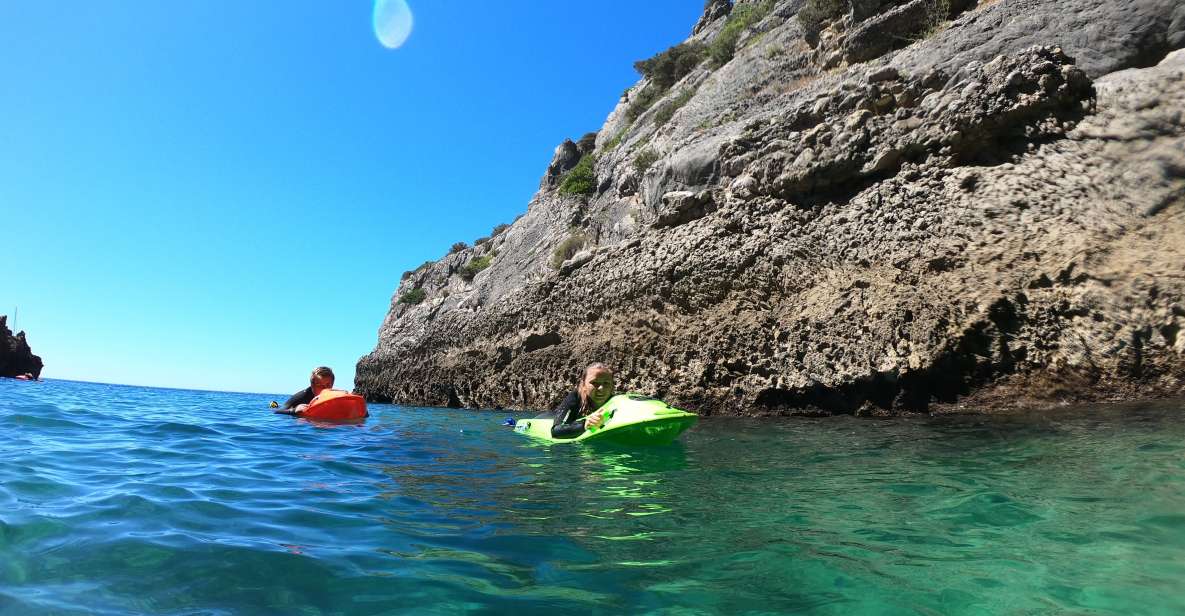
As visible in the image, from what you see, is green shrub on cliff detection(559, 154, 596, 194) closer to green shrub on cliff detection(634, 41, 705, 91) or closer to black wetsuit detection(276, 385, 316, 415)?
green shrub on cliff detection(634, 41, 705, 91)

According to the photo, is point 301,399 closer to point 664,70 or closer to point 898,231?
point 898,231

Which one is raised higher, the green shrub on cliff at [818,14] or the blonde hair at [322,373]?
the green shrub on cliff at [818,14]

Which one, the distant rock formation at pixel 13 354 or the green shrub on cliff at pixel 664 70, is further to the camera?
the distant rock formation at pixel 13 354

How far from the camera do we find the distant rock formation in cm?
5519

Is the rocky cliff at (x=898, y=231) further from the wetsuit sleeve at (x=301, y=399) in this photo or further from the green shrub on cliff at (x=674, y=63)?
the wetsuit sleeve at (x=301, y=399)

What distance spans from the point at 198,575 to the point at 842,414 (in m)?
10.5

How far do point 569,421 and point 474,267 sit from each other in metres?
20.4

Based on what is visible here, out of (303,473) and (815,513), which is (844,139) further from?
(303,473)

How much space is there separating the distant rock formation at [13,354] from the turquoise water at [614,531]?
71311 millimetres

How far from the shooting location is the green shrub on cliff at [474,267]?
27.4m

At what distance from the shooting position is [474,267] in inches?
1091

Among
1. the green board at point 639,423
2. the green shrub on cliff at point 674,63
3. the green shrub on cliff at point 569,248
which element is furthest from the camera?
the green shrub on cliff at point 674,63

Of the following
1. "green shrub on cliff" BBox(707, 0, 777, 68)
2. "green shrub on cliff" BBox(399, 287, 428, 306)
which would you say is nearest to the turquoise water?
"green shrub on cliff" BBox(707, 0, 777, 68)

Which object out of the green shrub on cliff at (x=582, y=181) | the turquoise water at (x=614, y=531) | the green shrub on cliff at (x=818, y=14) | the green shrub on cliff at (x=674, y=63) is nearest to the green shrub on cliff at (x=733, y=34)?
the green shrub on cliff at (x=674, y=63)
